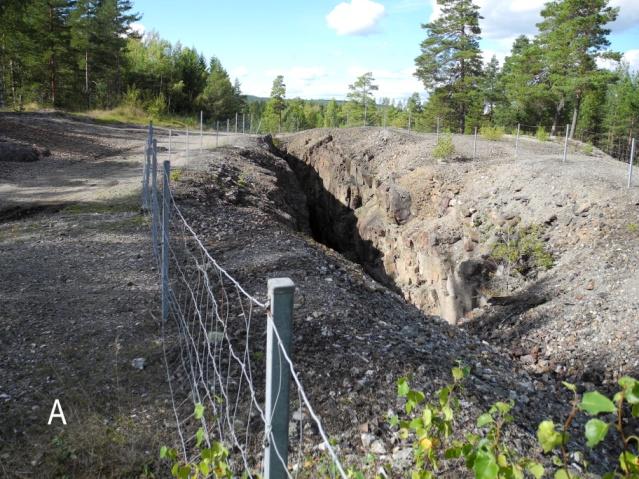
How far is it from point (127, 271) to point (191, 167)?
6.95m

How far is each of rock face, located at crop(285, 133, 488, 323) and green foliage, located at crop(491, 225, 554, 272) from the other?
52cm

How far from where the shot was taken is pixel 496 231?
1224 cm

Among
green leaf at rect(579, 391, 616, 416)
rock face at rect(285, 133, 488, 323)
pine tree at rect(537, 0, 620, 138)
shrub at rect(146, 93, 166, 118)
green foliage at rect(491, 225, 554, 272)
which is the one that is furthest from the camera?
shrub at rect(146, 93, 166, 118)

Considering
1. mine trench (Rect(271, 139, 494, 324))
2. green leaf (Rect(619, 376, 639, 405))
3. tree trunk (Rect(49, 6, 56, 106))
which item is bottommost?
mine trench (Rect(271, 139, 494, 324))

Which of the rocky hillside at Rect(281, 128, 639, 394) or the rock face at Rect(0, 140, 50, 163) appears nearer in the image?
the rocky hillside at Rect(281, 128, 639, 394)

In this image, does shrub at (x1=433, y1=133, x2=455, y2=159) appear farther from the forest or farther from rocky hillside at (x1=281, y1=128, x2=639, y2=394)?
A: the forest

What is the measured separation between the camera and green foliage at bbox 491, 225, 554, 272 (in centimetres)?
1048

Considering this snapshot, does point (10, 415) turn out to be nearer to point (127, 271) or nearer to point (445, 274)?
point (127, 271)

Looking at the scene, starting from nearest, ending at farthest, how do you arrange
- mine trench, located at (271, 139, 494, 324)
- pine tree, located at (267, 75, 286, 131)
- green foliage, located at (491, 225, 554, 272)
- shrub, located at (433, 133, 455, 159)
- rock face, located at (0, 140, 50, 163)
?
green foliage, located at (491, 225, 554, 272) < mine trench, located at (271, 139, 494, 324) < rock face, located at (0, 140, 50, 163) < shrub, located at (433, 133, 455, 159) < pine tree, located at (267, 75, 286, 131)

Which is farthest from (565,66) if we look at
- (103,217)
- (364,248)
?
(103,217)

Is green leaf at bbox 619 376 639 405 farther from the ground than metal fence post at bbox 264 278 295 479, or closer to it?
farther from the ground

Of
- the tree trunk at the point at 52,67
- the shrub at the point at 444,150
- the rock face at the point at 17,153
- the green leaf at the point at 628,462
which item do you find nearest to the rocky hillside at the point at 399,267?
the shrub at the point at 444,150

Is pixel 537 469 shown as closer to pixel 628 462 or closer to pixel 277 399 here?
pixel 628 462

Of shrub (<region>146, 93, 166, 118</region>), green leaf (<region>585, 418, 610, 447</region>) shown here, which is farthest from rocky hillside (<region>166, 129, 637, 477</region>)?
shrub (<region>146, 93, 166, 118</region>)
